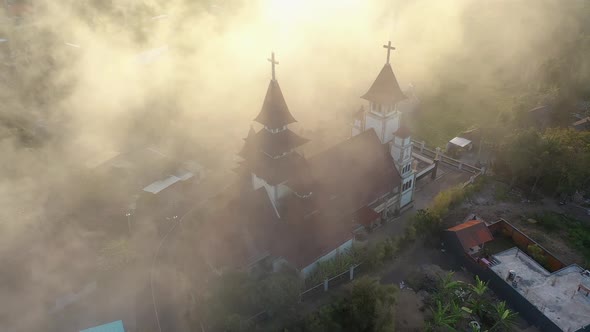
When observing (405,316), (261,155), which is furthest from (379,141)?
(405,316)

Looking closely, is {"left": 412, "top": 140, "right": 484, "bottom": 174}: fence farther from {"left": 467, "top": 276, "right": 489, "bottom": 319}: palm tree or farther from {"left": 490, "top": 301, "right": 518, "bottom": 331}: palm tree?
{"left": 490, "top": 301, "right": 518, "bottom": 331}: palm tree

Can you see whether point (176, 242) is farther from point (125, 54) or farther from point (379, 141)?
point (125, 54)

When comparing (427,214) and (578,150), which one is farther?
(578,150)

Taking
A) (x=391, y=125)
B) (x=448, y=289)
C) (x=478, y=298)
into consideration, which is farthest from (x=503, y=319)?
(x=391, y=125)

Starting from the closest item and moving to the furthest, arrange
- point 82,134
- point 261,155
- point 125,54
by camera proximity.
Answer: point 261,155 → point 82,134 → point 125,54

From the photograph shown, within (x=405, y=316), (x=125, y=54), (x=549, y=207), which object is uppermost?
(x=125, y=54)

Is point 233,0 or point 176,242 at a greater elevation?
point 233,0

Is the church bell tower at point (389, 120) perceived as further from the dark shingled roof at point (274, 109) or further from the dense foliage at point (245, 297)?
the dense foliage at point (245, 297)
